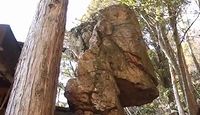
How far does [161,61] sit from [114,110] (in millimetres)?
11524

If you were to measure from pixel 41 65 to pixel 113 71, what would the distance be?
3.05 m

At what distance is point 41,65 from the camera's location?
204 inches

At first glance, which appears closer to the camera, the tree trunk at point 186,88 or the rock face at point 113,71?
the rock face at point 113,71

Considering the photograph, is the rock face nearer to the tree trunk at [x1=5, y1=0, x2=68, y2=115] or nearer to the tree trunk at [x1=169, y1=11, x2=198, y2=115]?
the tree trunk at [x1=169, y1=11, x2=198, y2=115]

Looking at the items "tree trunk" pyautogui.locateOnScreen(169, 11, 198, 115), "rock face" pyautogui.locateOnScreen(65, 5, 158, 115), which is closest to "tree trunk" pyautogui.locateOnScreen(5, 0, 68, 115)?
"rock face" pyautogui.locateOnScreen(65, 5, 158, 115)

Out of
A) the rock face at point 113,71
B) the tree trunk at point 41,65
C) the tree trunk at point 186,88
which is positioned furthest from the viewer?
the tree trunk at point 186,88

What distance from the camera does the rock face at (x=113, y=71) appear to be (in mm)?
7043

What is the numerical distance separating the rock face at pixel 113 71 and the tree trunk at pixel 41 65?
167 centimetres

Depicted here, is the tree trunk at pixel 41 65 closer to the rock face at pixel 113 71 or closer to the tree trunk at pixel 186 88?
the rock face at pixel 113 71

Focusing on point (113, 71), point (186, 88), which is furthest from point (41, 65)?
point (186, 88)

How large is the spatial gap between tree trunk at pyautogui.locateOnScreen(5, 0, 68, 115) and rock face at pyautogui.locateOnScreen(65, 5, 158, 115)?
5.46ft

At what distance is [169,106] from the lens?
15.0 meters

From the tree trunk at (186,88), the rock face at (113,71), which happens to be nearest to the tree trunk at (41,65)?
the rock face at (113,71)

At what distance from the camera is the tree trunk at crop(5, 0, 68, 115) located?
15.4 feet
